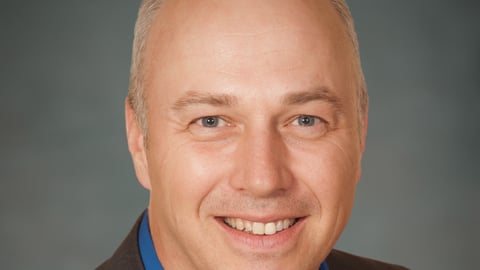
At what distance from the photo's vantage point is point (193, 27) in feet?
8.59

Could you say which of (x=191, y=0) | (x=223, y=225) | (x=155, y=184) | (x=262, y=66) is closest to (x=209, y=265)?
(x=223, y=225)

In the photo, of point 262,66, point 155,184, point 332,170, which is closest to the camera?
point 262,66

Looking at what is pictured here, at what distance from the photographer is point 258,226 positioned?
8.70ft

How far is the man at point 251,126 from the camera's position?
99.7 inches

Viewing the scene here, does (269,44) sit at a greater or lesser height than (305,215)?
greater

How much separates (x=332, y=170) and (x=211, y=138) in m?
0.45

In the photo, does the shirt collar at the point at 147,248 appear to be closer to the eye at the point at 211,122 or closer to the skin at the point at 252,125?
the skin at the point at 252,125

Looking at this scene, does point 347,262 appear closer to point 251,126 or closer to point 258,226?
point 258,226

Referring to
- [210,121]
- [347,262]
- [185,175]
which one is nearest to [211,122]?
[210,121]

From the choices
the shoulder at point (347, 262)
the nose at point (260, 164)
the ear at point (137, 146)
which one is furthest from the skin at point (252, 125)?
the shoulder at point (347, 262)

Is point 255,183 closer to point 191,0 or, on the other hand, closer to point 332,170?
point 332,170

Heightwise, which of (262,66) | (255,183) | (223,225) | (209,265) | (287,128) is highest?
(262,66)

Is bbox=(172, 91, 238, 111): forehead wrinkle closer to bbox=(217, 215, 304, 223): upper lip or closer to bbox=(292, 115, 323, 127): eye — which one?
bbox=(292, 115, 323, 127): eye

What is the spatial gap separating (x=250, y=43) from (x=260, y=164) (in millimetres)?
415
